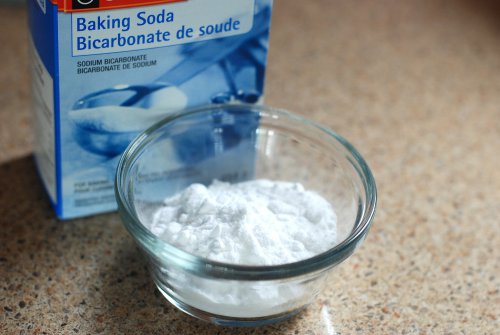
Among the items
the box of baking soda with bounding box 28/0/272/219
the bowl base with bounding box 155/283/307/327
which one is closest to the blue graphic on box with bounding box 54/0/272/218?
the box of baking soda with bounding box 28/0/272/219

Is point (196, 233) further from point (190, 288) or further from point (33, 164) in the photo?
point (33, 164)

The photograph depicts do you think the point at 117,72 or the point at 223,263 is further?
the point at 117,72

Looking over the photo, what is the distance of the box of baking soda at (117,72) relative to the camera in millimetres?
688

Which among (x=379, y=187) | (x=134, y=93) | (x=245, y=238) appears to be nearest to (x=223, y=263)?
(x=245, y=238)

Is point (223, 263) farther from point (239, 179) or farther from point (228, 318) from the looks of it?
point (239, 179)

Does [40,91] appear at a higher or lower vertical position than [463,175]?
higher

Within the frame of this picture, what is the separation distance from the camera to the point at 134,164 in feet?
2.46

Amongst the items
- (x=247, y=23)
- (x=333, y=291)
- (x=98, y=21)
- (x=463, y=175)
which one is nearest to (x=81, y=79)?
(x=98, y=21)

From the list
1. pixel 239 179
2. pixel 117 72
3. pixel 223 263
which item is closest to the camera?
pixel 223 263

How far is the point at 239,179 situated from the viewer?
2.80 feet

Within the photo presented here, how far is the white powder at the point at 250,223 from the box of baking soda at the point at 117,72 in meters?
0.09

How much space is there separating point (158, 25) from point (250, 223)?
214mm

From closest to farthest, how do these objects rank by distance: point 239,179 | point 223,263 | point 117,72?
point 223,263 → point 117,72 → point 239,179

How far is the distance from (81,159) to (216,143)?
0.16m
